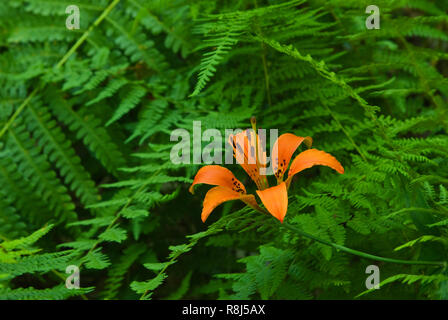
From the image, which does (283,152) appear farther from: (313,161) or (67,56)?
(67,56)

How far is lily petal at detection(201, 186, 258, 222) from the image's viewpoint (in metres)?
1.19

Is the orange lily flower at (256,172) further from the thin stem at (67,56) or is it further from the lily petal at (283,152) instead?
the thin stem at (67,56)

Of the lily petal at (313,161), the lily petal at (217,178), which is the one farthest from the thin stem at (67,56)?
the lily petal at (313,161)

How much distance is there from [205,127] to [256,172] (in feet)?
1.84

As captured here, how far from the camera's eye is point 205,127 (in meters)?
1.84

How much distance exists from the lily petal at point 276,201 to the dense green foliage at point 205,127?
0.47 ft

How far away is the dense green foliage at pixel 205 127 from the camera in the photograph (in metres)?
1.45

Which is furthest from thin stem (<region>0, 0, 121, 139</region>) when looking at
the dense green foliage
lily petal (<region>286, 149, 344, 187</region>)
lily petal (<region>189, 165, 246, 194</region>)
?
lily petal (<region>286, 149, 344, 187</region>)

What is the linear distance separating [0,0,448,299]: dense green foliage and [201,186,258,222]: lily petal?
0.12 metres

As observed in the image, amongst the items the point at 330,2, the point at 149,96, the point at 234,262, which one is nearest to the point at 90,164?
the point at 149,96

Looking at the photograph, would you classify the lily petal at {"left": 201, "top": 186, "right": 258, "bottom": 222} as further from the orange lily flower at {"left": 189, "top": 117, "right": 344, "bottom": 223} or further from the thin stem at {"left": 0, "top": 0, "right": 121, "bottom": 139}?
the thin stem at {"left": 0, "top": 0, "right": 121, "bottom": 139}

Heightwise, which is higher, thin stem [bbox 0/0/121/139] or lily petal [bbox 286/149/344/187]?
thin stem [bbox 0/0/121/139]
